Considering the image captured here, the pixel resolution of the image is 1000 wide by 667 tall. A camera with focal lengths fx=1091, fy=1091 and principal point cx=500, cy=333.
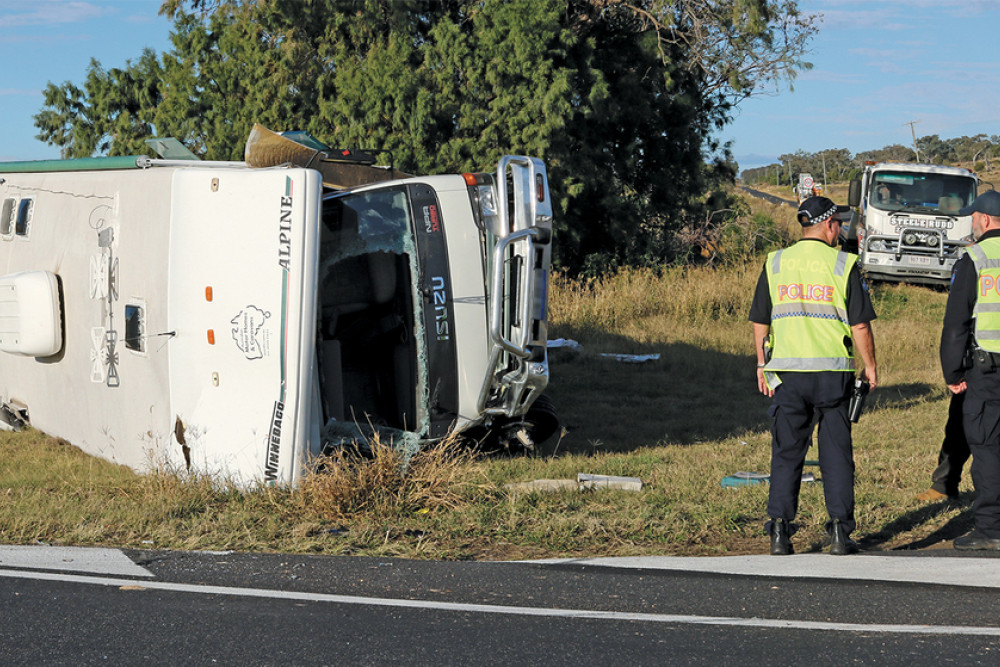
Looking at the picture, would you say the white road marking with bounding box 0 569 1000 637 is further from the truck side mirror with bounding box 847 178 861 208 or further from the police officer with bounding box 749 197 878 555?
the truck side mirror with bounding box 847 178 861 208

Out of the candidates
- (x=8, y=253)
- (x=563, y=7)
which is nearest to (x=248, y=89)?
(x=563, y=7)

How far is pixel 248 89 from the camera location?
22.5 m

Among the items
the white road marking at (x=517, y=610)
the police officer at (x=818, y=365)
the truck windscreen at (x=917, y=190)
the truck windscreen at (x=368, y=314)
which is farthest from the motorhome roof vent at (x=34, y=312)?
the truck windscreen at (x=917, y=190)

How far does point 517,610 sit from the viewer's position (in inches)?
177

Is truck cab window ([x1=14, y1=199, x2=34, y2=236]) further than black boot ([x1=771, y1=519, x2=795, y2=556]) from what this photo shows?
Yes

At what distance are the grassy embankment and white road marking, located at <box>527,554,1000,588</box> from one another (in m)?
0.35

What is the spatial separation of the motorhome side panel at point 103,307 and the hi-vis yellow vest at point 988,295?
14.9 ft

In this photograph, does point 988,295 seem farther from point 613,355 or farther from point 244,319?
point 613,355

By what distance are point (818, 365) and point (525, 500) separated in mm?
1920

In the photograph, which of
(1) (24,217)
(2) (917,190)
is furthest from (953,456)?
(2) (917,190)

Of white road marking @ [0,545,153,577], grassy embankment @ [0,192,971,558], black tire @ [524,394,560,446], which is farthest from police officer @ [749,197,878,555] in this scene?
white road marking @ [0,545,153,577]

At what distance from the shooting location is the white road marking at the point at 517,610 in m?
4.21

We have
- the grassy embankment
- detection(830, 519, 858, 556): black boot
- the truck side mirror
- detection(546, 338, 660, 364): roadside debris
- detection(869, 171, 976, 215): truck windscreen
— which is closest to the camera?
detection(830, 519, 858, 556): black boot

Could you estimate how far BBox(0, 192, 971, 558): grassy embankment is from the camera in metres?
5.80
